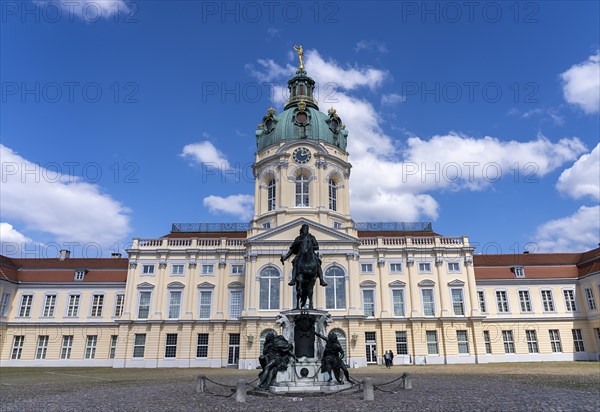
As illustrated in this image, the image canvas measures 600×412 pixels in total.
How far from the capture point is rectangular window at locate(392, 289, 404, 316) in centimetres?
4125

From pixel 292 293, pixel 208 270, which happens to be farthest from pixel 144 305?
pixel 292 293

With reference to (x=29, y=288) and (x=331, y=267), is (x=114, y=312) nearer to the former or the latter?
(x=29, y=288)

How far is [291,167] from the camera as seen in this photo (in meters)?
43.7

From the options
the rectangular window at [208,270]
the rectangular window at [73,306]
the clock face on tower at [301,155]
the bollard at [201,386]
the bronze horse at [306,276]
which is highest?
the clock face on tower at [301,155]

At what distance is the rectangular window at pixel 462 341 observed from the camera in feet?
131

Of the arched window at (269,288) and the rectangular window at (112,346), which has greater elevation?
the arched window at (269,288)

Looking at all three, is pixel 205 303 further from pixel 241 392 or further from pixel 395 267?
pixel 241 392

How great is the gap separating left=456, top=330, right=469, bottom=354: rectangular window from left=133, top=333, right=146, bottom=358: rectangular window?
3019 centimetres

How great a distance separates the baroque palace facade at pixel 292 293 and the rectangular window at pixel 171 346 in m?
0.10

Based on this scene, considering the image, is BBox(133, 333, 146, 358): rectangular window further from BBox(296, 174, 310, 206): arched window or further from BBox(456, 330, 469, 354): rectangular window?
BBox(456, 330, 469, 354): rectangular window

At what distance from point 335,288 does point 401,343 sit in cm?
891

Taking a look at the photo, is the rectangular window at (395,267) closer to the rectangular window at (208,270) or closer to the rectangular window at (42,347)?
the rectangular window at (208,270)

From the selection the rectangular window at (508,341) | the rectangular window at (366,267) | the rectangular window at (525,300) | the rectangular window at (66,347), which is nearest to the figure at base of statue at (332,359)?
the rectangular window at (366,267)

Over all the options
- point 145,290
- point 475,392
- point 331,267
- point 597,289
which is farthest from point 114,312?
point 597,289
